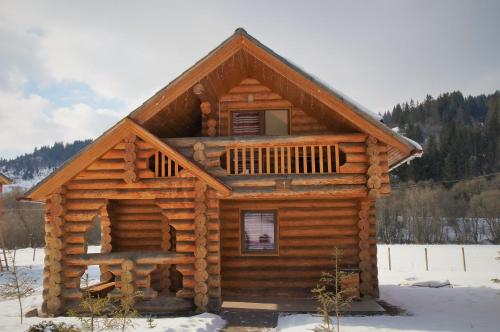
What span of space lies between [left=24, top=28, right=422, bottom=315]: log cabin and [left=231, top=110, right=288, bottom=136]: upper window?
0.85 metres

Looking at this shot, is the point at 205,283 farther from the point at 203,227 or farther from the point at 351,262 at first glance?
the point at 351,262

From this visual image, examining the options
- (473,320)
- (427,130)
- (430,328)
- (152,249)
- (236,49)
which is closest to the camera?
(430,328)

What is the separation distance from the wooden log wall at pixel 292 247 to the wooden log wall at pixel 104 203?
2513 millimetres

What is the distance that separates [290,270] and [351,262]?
198 cm

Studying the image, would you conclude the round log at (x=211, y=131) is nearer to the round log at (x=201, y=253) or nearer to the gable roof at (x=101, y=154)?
the gable roof at (x=101, y=154)

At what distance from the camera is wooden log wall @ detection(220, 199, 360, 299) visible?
40.7ft

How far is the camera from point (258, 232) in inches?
508

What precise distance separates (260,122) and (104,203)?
566cm

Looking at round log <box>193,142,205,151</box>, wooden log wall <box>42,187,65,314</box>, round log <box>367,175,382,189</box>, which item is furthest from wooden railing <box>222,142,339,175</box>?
wooden log wall <box>42,187,65,314</box>

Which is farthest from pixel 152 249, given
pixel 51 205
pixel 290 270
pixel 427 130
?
pixel 427 130

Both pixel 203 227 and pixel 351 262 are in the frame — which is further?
pixel 351 262

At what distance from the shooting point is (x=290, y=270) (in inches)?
493

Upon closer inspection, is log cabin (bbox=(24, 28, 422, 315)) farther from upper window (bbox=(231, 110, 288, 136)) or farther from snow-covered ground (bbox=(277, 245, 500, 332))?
snow-covered ground (bbox=(277, 245, 500, 332))

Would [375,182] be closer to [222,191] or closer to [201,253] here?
[222,191]
